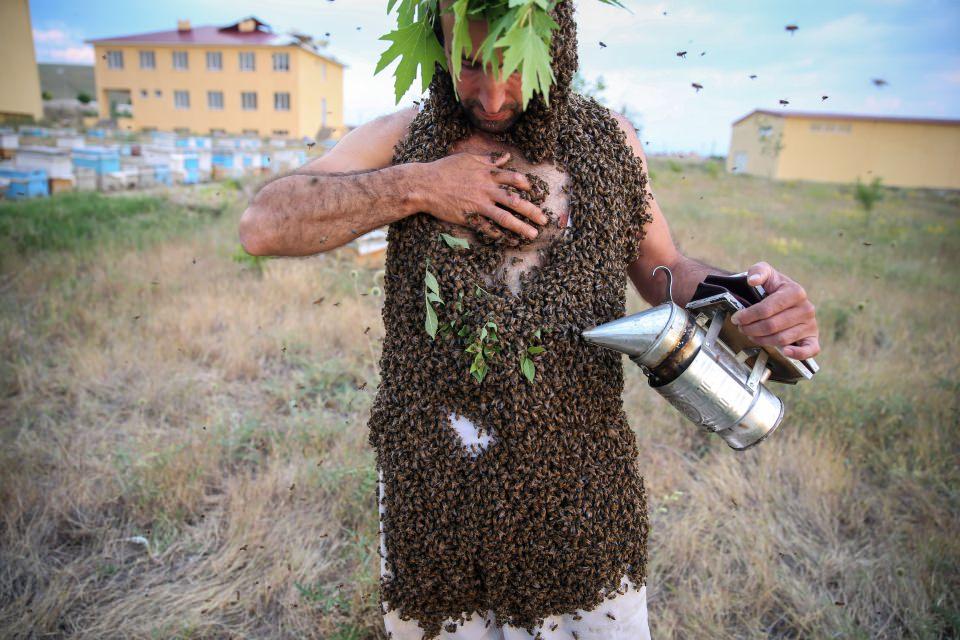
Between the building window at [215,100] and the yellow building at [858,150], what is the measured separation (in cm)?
4072

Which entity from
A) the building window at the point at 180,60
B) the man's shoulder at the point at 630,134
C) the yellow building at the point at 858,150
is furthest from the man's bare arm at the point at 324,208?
the building window at the point at 180,60

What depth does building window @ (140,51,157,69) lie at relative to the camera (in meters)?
48.1

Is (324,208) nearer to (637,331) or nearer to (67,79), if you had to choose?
(637,331)

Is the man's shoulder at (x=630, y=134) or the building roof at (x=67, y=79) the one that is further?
the building roof at (x=67, y=79)

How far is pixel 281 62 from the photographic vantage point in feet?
154

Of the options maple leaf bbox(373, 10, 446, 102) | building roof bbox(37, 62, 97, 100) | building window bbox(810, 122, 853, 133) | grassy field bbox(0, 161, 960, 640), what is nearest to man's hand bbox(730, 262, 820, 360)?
maple leaf bbox(373, 10, 446, 102)

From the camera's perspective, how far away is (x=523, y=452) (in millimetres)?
2057

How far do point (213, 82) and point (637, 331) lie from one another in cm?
5527

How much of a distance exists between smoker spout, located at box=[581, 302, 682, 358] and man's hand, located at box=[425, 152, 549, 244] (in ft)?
1.43

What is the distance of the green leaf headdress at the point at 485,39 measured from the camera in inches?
61.2

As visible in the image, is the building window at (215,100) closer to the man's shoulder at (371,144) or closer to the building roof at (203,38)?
the building roof at (203,38)

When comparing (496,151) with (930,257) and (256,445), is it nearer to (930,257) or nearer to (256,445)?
(256,445)

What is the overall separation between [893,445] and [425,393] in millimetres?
5458

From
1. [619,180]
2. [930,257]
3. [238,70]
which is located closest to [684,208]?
[930,257]
